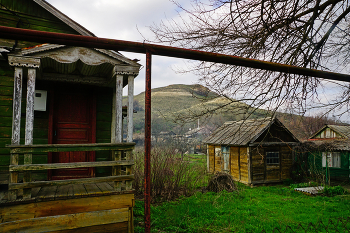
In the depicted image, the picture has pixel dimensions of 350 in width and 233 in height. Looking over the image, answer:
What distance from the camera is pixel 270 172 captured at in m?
15.1

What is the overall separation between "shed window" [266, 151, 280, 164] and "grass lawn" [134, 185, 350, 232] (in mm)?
3994

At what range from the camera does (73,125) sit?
6.77 m

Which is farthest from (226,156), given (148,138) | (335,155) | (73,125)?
(148,138)

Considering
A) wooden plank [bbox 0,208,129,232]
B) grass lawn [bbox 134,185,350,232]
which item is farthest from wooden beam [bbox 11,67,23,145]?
grass lawn [bbox 134,185,350,232]

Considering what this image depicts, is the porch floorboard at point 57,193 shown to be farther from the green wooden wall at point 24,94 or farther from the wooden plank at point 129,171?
the green wooden wall at point 24,94

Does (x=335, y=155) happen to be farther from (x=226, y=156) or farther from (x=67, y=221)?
(x=67, y=221)

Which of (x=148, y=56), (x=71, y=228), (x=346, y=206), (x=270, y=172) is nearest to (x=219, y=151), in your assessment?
(x=270, y=172)

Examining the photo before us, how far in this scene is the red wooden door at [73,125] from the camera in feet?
21.6

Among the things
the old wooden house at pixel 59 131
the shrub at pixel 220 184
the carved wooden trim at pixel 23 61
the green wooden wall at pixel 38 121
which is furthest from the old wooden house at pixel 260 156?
the carved wooden trim at pixel 23 61

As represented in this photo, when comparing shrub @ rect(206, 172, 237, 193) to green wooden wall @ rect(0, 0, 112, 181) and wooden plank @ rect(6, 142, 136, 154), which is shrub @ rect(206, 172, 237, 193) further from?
wooden plank @ rect(6, 142, 136, 154)

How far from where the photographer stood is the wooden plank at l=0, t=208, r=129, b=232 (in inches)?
167

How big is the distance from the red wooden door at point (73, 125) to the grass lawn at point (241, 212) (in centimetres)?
249

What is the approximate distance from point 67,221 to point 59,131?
9.61 feet

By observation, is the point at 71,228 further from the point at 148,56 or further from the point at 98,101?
the point at 148,56
